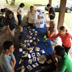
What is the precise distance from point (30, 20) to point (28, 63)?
267 centimetres

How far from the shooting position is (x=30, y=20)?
14.5 ft

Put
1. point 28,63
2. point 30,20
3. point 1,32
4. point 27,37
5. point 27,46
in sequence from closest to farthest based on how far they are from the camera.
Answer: point 28,63
point 27,46
point 27,37
point 30,20
point 1,32

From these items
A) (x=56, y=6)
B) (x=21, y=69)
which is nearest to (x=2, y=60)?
(x=21, y=69)

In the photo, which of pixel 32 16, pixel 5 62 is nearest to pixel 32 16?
pixel 32 16

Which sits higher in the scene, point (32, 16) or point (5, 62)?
point (32, 16)

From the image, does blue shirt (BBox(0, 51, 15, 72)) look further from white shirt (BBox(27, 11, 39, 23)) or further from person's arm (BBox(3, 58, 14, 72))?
white shirt (BBox(27, 11, 39, 23))

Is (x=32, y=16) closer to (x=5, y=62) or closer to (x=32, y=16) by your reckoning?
(x=32, y=16)

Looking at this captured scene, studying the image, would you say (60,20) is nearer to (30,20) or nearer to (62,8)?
(62,8)

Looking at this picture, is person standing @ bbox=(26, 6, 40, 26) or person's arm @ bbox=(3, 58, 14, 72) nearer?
person's arm @ bbox=(3, 58, 14, 72)

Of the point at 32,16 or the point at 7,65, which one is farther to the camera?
the point at 32,16

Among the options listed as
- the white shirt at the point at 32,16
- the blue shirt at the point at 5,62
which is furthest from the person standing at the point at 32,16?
the blue shirt at the point at 5,62

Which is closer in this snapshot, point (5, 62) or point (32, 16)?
point (5, 62)

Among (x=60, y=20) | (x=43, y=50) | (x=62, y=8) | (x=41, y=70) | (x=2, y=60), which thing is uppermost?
(x=62, y=8)

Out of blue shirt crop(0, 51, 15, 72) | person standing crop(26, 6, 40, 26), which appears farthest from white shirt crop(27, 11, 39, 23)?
blue shirt crop(0, 51, 15, 72)
